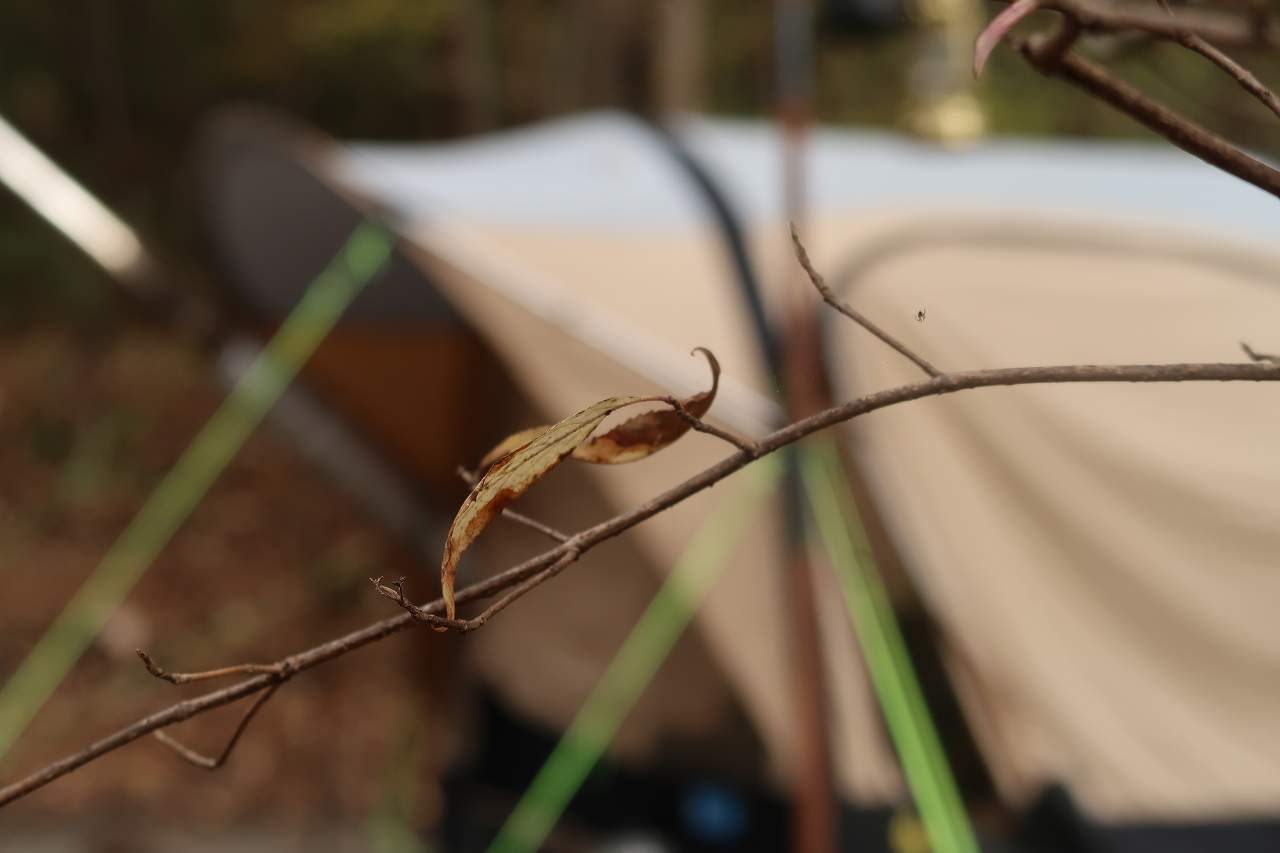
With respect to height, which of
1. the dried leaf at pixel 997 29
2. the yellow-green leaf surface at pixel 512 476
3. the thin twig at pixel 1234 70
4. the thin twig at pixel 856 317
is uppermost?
the dried leaf at pixel 997 29

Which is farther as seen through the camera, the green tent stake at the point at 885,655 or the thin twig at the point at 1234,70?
the green tent stake at the point at 885,655

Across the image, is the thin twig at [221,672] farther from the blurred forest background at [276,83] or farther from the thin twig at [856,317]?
the blurred forest background at [276,83]

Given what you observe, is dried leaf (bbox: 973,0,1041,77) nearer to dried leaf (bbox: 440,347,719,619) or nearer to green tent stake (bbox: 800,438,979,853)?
dried leaf (bbox: 440,347,719,619)

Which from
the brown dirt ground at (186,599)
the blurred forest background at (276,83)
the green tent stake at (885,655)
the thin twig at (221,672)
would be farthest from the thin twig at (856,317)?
the blurred forest background at (276,83)

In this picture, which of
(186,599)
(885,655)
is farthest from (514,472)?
(186,599)

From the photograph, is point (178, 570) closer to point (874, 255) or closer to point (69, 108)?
point (69, 108)

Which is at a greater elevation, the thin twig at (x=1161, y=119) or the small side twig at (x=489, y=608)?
the thin twig at (x=1161, y=119)
